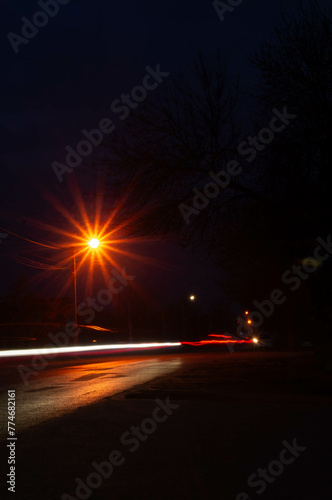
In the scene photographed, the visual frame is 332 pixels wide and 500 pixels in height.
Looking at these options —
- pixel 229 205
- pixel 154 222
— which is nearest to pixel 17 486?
pixel 154 222

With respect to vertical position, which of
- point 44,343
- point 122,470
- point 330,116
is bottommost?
point 122,470

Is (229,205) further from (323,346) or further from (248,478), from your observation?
(248,478)

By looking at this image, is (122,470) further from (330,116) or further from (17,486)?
(330,116)

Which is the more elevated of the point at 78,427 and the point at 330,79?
the point at 330,79

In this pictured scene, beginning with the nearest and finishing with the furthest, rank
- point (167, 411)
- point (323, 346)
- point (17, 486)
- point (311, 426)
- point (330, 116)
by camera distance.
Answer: point (17, 486) < point (311, 426) < point (167, 411) < point (330, 116) < point (323, 346)

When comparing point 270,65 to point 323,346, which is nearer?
point 270,65

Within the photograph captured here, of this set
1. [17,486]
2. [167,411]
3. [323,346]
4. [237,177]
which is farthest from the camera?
[323,346]

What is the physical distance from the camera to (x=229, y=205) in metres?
17.0

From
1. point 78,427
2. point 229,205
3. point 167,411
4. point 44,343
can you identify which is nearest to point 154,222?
point 229,205

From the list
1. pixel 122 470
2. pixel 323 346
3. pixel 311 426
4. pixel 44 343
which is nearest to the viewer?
pixel 122 470

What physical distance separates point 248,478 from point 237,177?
10.4 metres

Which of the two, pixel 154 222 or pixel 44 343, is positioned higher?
pixel 44 343

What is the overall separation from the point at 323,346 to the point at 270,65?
8.66m

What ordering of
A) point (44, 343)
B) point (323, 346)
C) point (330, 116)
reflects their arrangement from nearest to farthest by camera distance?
point (330, 116) < point (323, 346) < point (44, 343)
